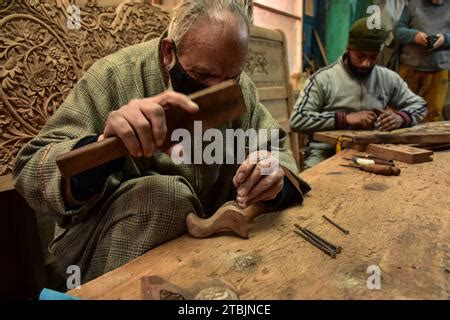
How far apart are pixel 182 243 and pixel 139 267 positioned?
0.49ft

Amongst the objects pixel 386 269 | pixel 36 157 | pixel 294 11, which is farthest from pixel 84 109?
pixel 294 11

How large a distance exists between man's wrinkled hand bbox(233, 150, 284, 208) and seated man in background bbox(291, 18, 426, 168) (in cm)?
159

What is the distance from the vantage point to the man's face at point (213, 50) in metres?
1.04

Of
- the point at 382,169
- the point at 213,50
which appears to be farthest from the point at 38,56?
the point at 382,169

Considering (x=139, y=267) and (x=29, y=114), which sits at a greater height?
(x=29, y=114)

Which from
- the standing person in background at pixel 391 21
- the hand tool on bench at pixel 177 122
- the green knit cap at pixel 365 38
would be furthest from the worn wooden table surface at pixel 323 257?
the standing person in background at pixel 391 21

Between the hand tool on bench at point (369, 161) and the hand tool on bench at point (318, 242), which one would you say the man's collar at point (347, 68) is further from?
the hand tool on bench at point (318, 242)

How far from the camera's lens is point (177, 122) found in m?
0.86

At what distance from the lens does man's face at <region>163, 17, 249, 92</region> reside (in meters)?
1.04

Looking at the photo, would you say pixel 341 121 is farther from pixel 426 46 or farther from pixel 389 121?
pixel 426 46

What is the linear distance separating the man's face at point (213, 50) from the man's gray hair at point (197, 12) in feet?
0.07

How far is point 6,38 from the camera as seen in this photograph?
57.5 inches
